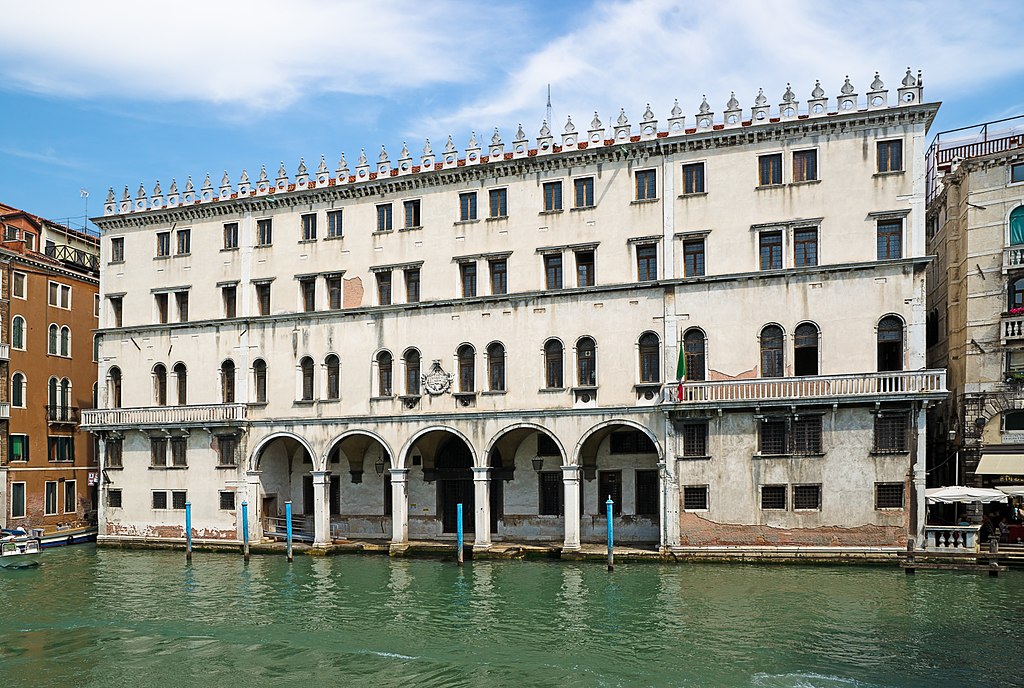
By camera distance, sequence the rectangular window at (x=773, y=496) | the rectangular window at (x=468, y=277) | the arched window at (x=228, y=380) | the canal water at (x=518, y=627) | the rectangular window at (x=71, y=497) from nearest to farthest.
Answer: the canal water at (x=518, y=627) < the rectangular window at (x=773, y=496) < the rectangular window at (x=468, y=277) < the arched window at (x=228, y=380) < the rectangular window at (x=71, y=497)

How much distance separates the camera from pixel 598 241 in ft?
116

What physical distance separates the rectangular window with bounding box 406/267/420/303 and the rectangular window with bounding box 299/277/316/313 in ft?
13.9

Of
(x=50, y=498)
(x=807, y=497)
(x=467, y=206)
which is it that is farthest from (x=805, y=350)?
(x=50, y=498)

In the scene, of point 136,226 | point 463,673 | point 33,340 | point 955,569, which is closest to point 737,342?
point 955,569

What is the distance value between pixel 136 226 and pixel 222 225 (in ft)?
16.2

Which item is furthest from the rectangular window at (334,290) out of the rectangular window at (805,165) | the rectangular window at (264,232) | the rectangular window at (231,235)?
the rectangular window at (805,165)

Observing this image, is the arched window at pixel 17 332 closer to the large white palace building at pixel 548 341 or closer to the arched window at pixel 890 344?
the large white palace building at pixel 548 341

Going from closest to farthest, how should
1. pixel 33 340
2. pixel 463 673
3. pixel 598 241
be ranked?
pixel 463 673 < pixel 598 241 < pixel 33 340

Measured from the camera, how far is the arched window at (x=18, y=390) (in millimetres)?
43781

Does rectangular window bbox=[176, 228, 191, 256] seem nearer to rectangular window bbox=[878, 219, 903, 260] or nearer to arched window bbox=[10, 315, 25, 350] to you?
arched window bbox=[10, 315, 25, 350]

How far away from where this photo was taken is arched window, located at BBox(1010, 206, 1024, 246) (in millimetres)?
34844

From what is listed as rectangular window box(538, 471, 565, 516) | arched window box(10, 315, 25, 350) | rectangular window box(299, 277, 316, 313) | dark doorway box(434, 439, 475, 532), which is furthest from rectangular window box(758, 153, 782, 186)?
arched window box(10, 315, 25, 350)

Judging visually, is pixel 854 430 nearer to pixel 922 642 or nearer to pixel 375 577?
pixel 922 642

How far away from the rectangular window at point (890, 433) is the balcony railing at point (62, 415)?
36.6 m
